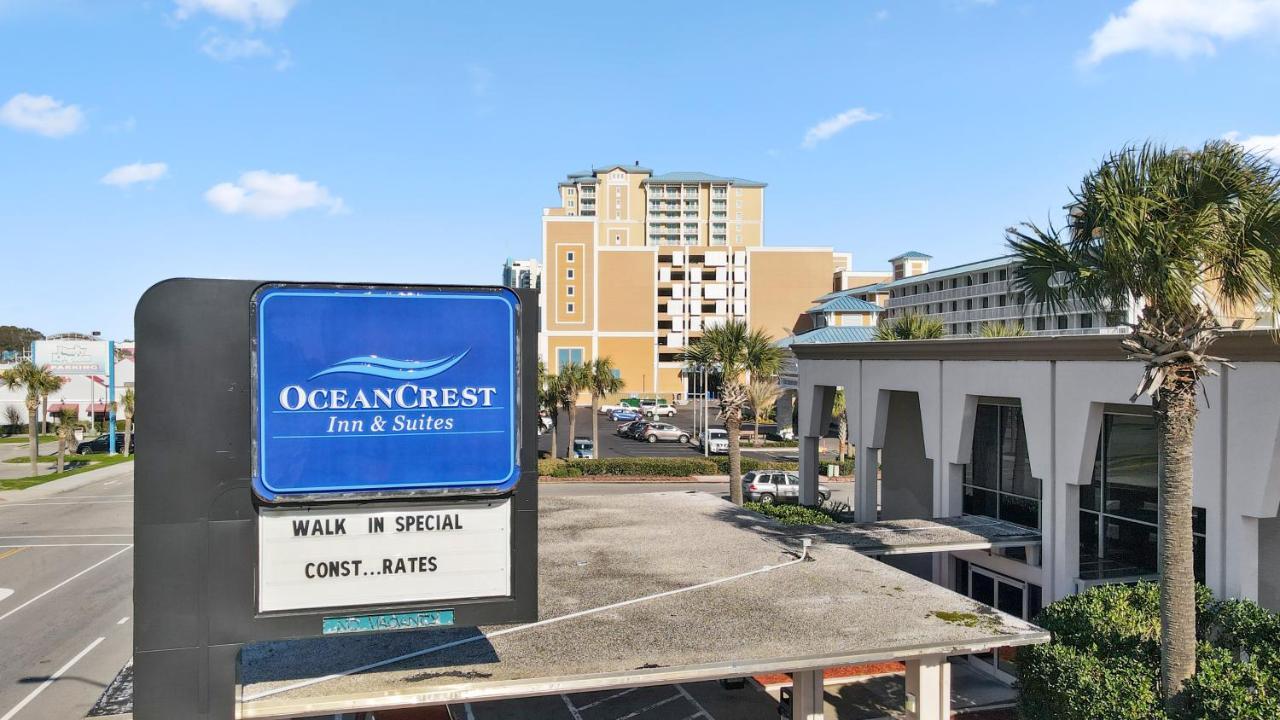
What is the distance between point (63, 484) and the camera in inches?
1864

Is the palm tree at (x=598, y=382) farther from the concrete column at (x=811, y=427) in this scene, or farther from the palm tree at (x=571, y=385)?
the concrete column at (x=811, y=427)

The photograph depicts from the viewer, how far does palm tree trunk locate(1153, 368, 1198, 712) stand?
38.9 ft

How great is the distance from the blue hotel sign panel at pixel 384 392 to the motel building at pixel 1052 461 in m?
9.71

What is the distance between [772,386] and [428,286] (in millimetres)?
41457

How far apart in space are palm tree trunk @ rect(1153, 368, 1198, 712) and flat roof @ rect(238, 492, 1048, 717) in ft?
5.81

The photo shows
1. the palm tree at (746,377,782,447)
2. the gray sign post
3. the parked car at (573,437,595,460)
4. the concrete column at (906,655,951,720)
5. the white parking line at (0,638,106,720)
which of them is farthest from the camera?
the parked car at (573,437,595,460)

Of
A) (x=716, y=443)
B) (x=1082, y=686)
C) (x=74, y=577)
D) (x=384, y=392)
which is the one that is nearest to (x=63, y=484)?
(x=74, y=577)

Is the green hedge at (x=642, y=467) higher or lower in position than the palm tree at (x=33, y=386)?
lower

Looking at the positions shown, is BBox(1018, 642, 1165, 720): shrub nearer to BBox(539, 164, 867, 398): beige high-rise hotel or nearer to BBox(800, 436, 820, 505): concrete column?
BBox(800, 436, 820, 505): concrete column

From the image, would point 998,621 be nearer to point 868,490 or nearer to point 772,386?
point 868,490

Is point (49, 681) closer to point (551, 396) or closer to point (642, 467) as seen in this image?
point (642, 467)

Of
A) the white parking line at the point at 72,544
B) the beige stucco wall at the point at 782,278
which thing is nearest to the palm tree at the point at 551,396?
the white parking line at the point at 72,544

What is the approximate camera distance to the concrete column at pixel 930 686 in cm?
1288

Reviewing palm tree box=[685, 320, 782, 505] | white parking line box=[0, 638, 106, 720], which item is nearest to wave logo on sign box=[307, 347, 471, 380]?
white parking line box=[0, 638, 106, 720]
